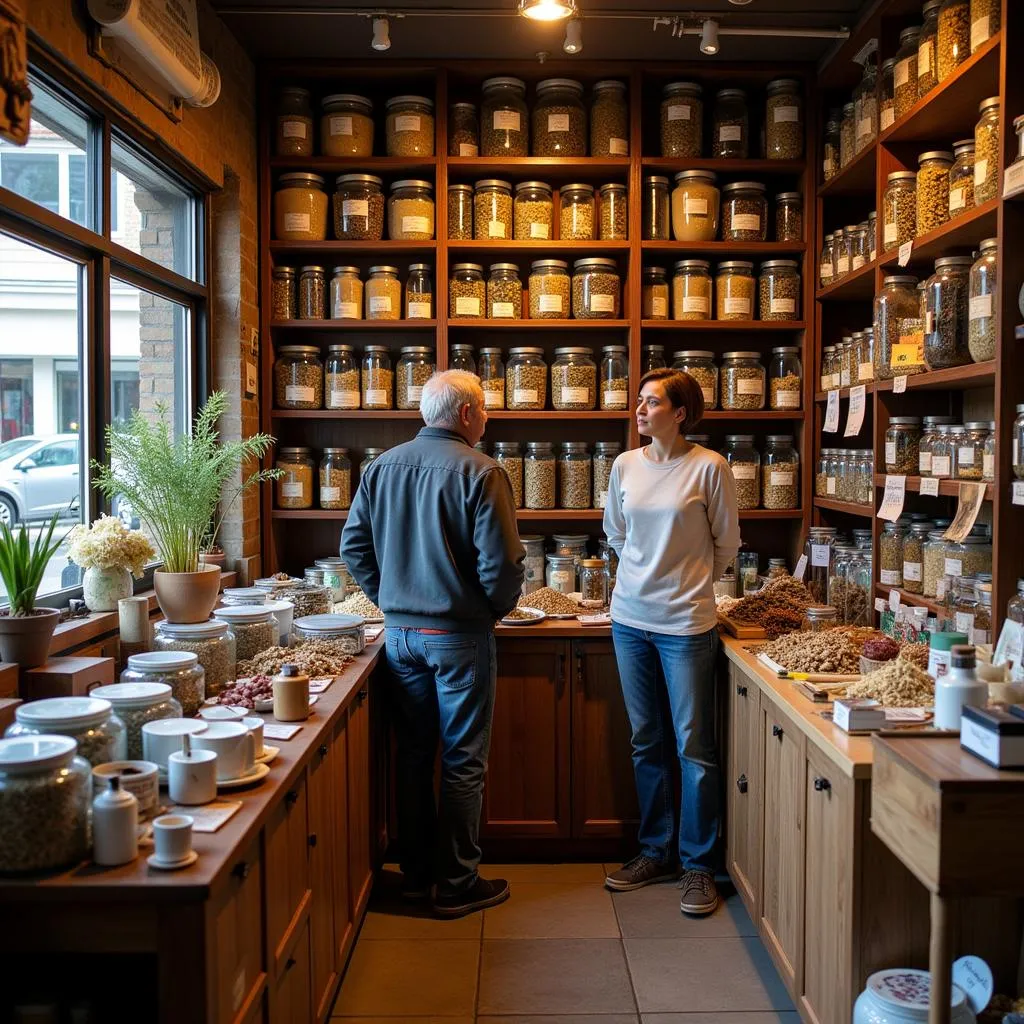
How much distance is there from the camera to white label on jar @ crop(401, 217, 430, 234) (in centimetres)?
395

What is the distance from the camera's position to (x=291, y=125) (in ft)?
13.1

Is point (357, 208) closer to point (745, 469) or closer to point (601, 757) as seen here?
point (745, 469)

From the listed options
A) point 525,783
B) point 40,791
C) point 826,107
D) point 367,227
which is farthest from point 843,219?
point 40,791

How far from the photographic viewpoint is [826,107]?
4000 millimetres

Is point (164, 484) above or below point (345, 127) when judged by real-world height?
below

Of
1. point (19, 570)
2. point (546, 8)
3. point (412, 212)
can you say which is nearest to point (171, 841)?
point (19, 570)

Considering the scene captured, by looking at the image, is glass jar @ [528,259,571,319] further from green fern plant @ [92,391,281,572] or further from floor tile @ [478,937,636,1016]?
floor tile @ [478,937,636,1016]

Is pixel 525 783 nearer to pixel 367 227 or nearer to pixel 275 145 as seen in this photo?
pixel 367 227

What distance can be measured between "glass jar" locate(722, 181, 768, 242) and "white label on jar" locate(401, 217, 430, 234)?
1167 mm

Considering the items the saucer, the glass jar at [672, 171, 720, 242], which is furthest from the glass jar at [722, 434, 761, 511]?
the saucer

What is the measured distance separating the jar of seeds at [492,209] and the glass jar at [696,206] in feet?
2.17

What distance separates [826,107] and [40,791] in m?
3.71

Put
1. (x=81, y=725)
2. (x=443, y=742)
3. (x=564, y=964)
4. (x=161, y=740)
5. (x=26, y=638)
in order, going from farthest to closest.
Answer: (x=443, y=742)
(x=564, y=964)
(x=26, y=638)
(x=161, y=740)
(x=81, y=725)

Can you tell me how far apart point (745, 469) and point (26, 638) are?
2736 millimetres
